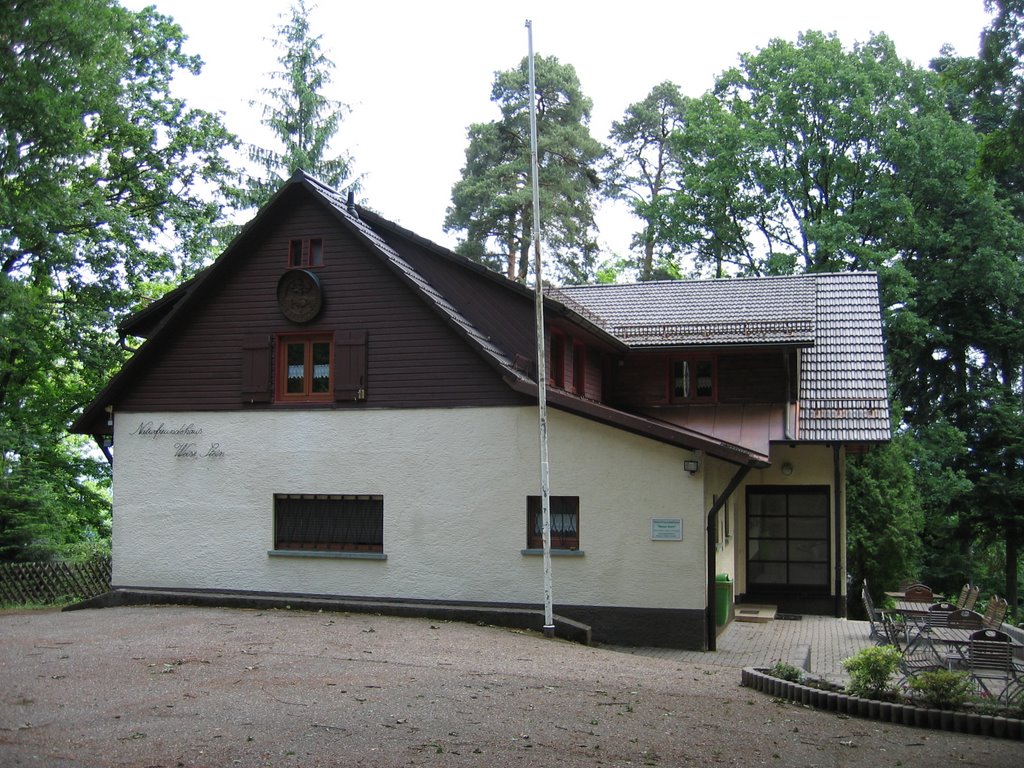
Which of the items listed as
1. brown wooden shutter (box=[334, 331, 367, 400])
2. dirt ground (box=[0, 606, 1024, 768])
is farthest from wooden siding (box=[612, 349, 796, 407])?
dirt ground (box=[0, 606, 1024, 768])

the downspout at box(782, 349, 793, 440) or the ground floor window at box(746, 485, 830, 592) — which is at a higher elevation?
the downspout at box(782, 349, 793, 440)

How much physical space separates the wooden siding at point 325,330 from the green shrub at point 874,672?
771cm

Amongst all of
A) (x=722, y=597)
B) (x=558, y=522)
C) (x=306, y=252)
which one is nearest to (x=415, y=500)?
(x=558, y=522)

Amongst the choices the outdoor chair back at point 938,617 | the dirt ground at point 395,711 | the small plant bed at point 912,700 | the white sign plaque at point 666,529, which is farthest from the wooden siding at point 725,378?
the small plant bed at point 912,700

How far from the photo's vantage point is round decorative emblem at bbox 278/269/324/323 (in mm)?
19062

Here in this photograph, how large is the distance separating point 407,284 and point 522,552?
467cm

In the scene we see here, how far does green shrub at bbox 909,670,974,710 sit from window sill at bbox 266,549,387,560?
950 cm

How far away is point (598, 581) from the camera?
17.2 m

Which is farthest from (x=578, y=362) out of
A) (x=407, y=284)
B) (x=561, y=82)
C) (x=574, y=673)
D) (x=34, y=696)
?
(x=561, y=82)

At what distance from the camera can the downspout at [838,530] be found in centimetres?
2211

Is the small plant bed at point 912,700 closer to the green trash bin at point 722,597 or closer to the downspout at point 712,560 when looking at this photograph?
the downspout at point 712,560

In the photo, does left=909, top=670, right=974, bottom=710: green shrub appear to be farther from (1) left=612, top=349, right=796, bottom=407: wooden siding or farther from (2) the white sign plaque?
(1) left=612, top=349, right=796, bottom=407: wooden siding

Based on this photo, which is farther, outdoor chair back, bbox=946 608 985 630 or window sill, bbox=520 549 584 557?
window sill, bbox=520 549 584 557

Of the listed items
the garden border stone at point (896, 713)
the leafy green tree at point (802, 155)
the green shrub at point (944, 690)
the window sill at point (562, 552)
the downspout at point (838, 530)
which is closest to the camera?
the garden border stone at point (896, 713)
